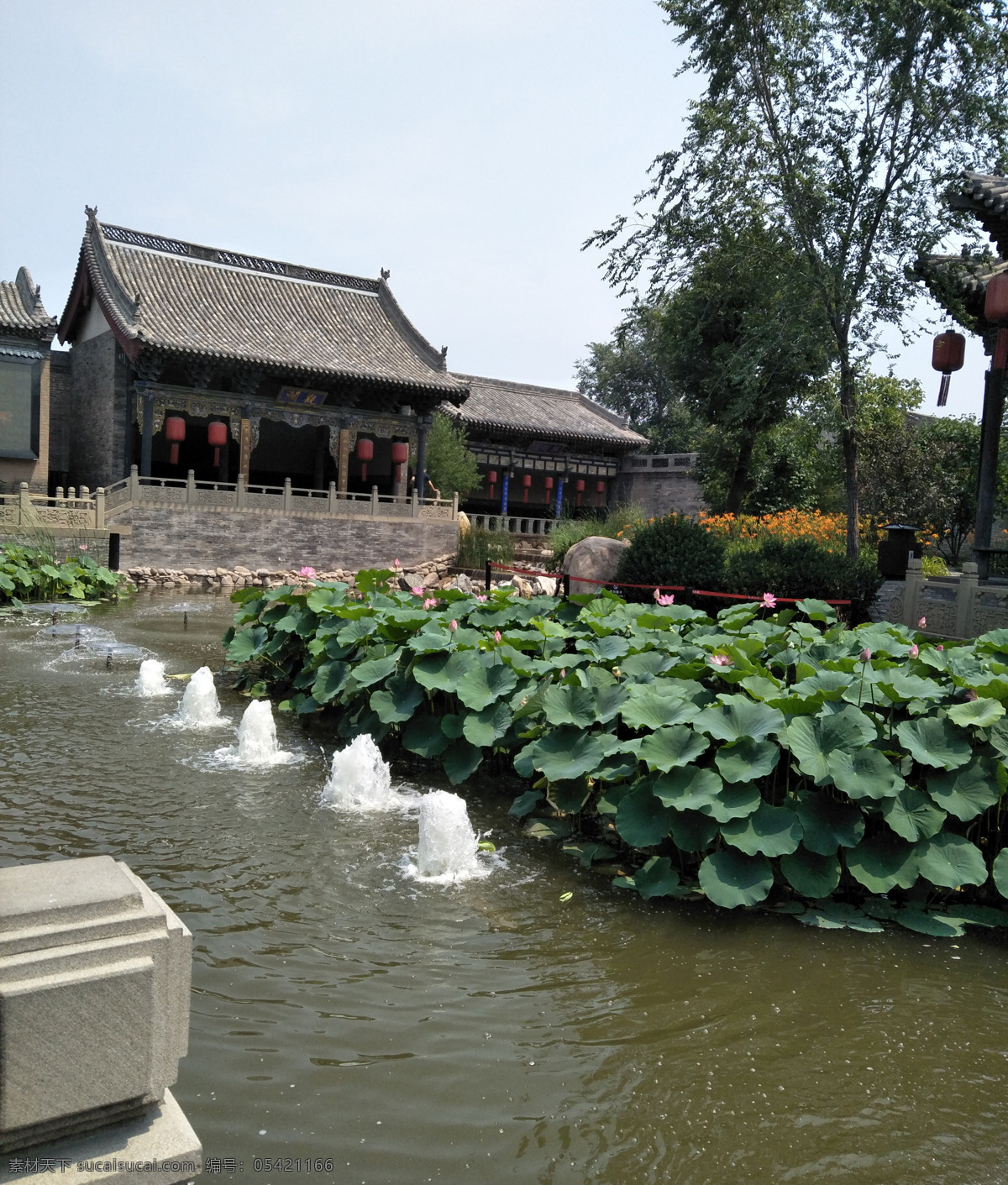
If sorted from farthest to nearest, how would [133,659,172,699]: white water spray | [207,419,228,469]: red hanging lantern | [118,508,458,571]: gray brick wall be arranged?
[207,419,228,469]: red hanging lantern, [118,508,458,571]: gray brick wall, [133,659,172,699]: white water spray

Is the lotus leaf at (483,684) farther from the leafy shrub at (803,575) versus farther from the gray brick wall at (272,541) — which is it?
the gray brick wall at (272,541)

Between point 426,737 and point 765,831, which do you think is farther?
point 426,737

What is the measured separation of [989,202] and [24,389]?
1723 centimetres

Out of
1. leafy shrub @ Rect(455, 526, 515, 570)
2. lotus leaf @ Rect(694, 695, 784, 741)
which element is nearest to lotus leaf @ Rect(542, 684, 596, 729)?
lotus leaf @ Rect(694, 695, 784, 741)

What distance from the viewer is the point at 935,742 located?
3.89 meters

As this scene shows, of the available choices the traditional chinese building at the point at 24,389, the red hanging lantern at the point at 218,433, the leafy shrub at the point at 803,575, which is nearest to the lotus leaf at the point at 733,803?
the leafy shrub at the point at 803,575

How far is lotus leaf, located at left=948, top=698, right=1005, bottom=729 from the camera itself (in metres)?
3.86

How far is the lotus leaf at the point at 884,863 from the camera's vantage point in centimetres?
363

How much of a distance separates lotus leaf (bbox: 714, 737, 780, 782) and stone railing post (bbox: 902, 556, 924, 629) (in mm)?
5577

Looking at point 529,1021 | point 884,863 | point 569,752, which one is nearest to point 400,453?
point 569,752

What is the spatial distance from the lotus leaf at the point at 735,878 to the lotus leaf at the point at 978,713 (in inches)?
39.6

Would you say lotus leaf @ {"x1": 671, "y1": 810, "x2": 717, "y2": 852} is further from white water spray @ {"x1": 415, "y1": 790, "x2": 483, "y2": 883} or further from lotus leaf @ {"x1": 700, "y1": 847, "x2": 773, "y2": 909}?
white water spray @ {"x1": 415, "y1": 790, "x2": 483, "y2": 883}

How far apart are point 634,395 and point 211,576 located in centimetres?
2652

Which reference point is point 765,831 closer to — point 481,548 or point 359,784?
point 359,784
